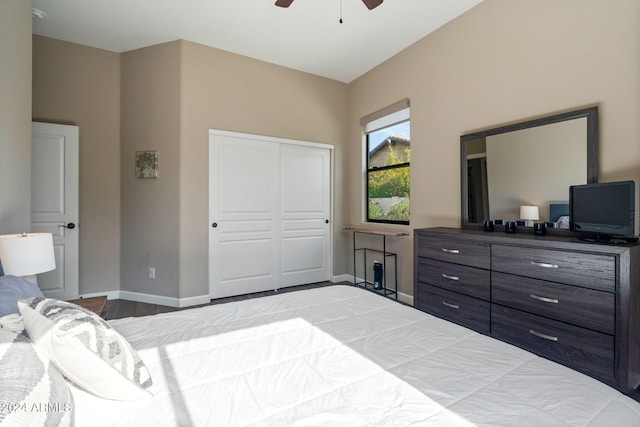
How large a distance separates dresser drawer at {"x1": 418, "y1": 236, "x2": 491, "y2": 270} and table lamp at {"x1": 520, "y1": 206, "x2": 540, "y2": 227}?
1.55ft

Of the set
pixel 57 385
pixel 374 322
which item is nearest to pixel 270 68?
pixel 374 322

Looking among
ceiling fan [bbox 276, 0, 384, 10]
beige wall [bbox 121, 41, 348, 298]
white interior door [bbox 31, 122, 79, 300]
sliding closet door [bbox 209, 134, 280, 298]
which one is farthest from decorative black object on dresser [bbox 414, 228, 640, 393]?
white interior door [bbox 31, 122, 79, 300]

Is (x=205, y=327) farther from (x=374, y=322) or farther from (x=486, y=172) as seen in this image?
(x=486, y=172)

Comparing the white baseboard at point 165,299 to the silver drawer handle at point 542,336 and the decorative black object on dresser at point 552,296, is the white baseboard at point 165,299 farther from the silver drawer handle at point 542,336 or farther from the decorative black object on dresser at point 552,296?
the silver drawer handle at point 542,336

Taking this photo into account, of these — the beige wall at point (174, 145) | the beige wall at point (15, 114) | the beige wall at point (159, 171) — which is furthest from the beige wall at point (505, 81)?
the beige wall at point (15, 114)

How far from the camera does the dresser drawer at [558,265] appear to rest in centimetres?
168

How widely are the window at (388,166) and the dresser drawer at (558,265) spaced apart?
64.5 inches

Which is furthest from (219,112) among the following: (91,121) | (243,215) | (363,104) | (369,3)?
(369,3)

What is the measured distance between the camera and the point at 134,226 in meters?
3.58

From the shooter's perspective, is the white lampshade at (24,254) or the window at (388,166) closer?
the white lampshade at (24,254)

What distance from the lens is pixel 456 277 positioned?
2477mm

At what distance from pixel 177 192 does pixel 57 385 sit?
2.89 meters

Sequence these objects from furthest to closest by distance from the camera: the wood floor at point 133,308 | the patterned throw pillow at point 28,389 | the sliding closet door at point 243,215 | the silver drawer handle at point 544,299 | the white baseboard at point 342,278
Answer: the white baseboard at point 342,278 → the sliding closet door at point 243,215 → the wood floor at point 133,308 → the silver drawer handle at point 544,299 → the patterned throw pillow at point 28,389

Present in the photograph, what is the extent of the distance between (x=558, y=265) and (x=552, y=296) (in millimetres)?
201
